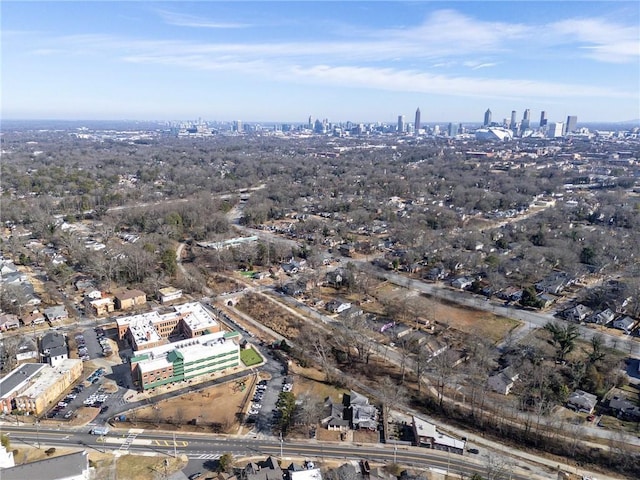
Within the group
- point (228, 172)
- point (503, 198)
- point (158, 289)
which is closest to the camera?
point (158, 289)

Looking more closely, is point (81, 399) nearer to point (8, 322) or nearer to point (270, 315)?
point (8, 322)

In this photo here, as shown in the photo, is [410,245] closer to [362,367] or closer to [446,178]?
[362,367]

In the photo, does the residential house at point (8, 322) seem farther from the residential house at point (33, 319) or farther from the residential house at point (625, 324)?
the residential house at point (625, 324)

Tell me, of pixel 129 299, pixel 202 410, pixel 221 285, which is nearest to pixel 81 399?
pixel 202 410

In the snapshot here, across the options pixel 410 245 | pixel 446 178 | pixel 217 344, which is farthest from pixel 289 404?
pixel 446 178

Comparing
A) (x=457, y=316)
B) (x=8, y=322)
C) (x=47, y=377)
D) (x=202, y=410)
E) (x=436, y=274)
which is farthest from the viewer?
(x=436, y=274)

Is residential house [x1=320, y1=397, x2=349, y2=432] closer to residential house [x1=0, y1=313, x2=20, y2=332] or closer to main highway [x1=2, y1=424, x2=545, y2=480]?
main highway [x1=2, y1=424, x2=545, y2=480]

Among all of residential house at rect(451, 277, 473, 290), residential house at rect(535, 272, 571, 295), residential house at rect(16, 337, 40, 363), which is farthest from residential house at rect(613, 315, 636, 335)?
residential house at rect(16, 337, 40, 363)

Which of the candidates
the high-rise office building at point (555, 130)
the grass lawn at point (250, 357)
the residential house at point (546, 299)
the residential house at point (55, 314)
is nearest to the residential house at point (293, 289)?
the grass lawn at point (250, 357)
